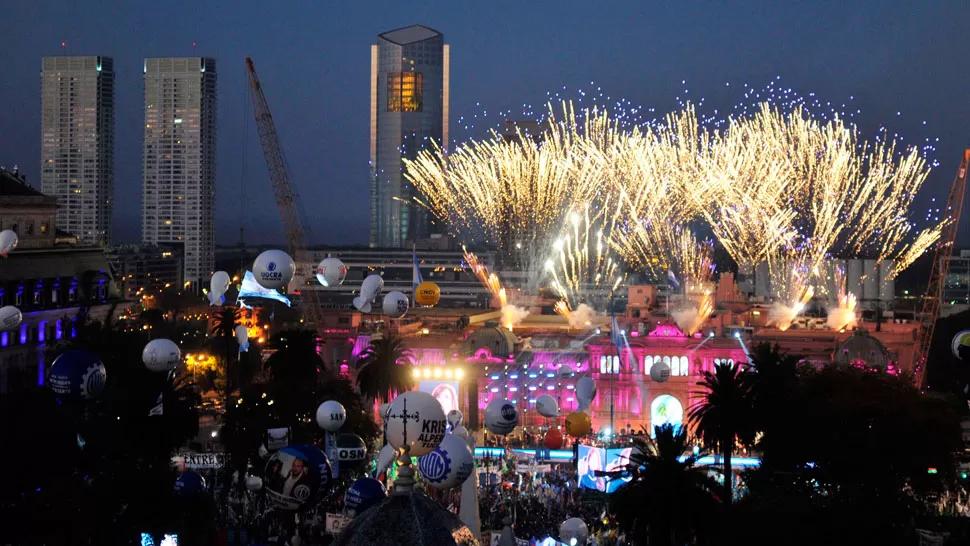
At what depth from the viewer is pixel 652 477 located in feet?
107

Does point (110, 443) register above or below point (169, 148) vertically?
below

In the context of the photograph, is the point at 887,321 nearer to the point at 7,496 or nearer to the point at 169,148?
the point at 7,496

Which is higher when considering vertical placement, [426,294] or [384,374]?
[426,294]

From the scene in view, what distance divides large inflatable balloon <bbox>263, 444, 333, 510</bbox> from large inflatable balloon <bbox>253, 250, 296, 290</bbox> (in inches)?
528

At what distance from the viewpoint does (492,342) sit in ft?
241

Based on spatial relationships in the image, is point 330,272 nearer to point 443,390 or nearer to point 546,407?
point 546,407

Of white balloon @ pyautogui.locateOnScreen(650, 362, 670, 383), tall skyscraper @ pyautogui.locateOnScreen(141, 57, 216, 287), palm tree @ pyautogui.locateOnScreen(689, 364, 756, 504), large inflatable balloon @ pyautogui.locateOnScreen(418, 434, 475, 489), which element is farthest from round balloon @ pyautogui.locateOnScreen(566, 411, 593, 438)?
tall skyscraper @ pyautogui.locateOnScreen(141, 57, 216, 287)

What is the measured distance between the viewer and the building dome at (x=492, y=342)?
72750 millimetres

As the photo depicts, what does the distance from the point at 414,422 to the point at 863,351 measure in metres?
50.6

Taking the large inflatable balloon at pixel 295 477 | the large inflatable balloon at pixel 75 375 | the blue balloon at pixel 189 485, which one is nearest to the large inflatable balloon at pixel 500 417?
the blue balloon at pixel 189 485

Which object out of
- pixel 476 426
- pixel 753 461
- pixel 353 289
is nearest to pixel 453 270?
pixel 353 289

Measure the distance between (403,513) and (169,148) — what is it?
179m

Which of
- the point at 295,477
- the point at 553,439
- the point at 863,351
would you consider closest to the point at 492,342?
the point at 863,351

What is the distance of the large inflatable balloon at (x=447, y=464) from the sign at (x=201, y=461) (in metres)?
17.2
